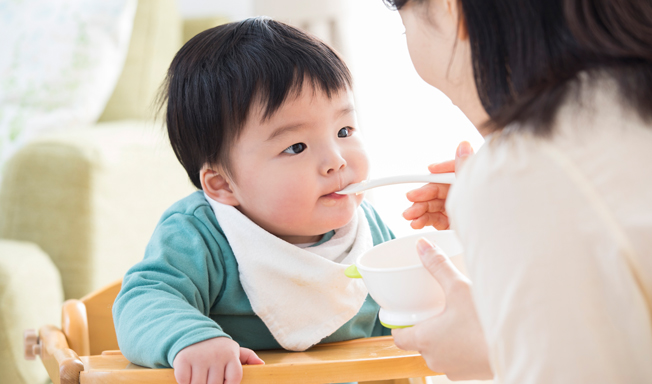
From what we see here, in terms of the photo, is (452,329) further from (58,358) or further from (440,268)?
(58,358)

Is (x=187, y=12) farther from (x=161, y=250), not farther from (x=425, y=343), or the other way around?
(x=425, y=343)

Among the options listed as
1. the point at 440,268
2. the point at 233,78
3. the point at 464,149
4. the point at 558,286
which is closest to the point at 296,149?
the point at 233,78

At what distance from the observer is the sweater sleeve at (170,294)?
67 cm

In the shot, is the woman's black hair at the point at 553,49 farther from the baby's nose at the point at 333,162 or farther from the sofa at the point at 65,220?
the sofa at the point at 65,220

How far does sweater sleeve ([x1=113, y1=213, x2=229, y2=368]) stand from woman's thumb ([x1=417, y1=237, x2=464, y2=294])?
255 mm

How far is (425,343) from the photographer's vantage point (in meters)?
0.58

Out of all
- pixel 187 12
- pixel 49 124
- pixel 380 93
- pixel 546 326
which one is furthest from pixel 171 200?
pixel 546 326

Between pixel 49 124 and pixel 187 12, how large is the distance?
87cm

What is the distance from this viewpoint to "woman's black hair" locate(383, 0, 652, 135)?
0.45m

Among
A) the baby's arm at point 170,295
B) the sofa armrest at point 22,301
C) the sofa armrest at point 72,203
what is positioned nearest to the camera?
the baby's arm at point 170,295

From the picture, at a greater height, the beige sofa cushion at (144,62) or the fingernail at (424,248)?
the beige sofa cushion at (144,62)

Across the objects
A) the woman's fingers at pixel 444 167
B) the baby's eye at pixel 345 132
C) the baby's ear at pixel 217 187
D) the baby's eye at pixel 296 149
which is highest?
the baby's eye at pixel 296 149

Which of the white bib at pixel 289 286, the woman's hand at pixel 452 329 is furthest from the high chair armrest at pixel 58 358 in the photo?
the woman's hand at pixel 452 329

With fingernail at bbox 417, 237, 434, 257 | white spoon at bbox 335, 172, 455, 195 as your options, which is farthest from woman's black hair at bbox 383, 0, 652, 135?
white spoon at bbox 335, 172, 455, 195
